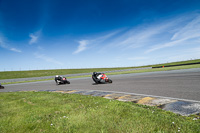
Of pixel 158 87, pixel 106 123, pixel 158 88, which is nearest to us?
pixel 106 123

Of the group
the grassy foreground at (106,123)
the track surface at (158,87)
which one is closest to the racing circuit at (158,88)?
the track surface at (158,87)

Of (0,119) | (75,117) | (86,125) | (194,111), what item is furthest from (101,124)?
(0,119)

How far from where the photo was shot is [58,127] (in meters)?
3.27

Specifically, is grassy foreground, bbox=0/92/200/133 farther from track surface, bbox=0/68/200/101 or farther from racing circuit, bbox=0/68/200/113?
track surface, bbox=0/68/200/101

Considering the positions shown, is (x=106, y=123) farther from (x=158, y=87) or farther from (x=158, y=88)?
(x=158, y=87)

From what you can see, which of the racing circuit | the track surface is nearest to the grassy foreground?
the racing circuit

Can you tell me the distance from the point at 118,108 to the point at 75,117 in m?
1.44

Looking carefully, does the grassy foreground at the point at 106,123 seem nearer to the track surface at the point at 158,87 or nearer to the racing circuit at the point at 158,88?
the racing circuit at the point at 158,88

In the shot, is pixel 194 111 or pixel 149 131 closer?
pixel 149 131

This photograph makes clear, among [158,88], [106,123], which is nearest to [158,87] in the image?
[158,88]

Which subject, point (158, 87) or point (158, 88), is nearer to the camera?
point (158, 88)

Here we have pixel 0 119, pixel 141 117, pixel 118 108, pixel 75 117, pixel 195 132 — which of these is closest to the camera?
pixel 195 132

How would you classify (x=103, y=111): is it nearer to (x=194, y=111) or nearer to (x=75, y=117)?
(x=75, y=117)

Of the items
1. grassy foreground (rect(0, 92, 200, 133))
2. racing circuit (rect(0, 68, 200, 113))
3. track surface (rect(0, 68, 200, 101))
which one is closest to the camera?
grassy foreground (rect(0, 92, 200, 133))
